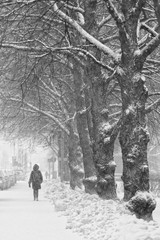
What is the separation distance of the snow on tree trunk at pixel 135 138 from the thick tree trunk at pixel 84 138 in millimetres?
7196

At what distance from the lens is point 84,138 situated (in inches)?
750

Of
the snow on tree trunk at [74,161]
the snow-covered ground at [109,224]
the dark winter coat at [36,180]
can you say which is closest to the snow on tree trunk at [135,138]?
the snow-covered ground at [109,224]

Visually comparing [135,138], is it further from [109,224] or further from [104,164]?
[104,164]

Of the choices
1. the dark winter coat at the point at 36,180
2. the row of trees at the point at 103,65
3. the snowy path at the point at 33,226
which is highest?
the row of trees at the point at 103,65

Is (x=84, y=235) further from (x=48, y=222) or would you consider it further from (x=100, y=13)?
(x=100, y=13)

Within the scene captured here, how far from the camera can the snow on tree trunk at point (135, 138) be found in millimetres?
10664

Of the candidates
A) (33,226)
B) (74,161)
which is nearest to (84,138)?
(74,161)

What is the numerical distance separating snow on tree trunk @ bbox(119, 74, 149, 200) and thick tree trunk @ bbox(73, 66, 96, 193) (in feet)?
23.6

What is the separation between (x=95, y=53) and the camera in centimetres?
1502

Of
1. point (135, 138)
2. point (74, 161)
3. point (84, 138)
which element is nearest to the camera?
point (135, 138)

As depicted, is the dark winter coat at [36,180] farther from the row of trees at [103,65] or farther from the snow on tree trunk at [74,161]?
the row of trees at [103,65]

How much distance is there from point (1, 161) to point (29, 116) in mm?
123447

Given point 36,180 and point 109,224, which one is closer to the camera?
point 109,224

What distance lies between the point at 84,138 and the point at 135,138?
8443 mm
